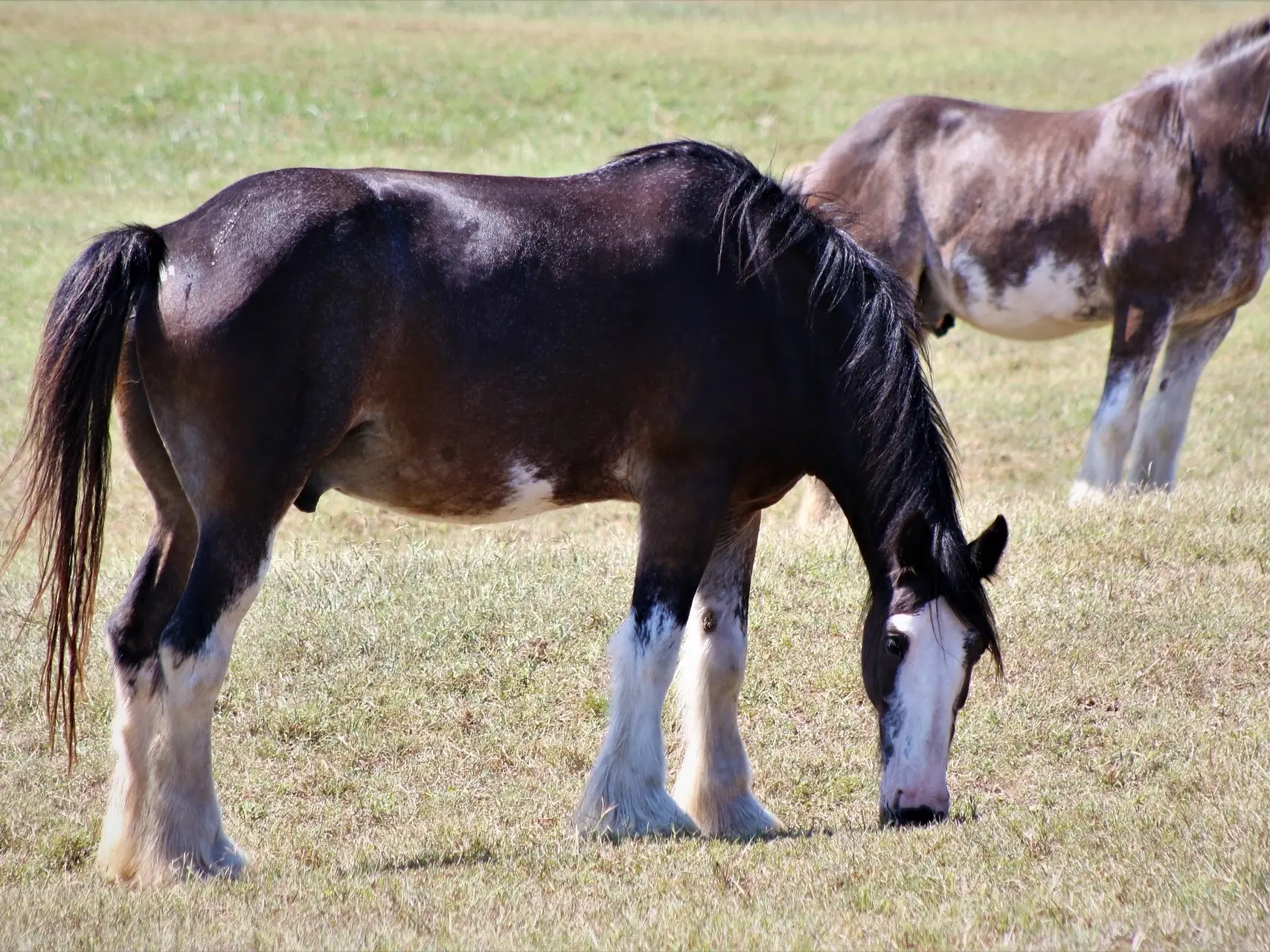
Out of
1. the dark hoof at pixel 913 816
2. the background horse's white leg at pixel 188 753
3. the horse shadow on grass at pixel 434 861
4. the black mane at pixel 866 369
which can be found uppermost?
the black mane at pixel 866 369

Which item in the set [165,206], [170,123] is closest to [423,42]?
[170,123]

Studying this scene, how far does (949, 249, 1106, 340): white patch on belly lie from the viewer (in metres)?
10.1

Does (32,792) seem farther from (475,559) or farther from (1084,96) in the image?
(1084,96)

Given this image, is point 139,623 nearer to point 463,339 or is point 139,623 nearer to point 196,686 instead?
point 196,686

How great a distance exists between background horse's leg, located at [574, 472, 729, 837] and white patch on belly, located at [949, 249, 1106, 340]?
553cm

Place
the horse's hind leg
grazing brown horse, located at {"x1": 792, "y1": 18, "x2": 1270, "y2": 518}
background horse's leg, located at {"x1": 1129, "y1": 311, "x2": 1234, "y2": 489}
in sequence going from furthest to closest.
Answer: background horse's leg, located at {"x1": 1129, "y1": 311, "x2": 1234, "y2": 489} → grazing brown horse, located at {"x1": 792, "y1": 18, "x2": 1270, "y2": 518} → the horse's hind leg

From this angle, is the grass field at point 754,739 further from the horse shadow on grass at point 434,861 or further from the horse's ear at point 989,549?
the horse's ear at point 989,549

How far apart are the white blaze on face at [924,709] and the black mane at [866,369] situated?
0.48ft

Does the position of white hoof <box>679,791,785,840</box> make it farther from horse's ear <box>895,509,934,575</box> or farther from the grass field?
horse's ear <box>895,509,934,575</box>

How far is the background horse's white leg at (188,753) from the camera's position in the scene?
487 cm

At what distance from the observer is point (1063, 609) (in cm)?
751

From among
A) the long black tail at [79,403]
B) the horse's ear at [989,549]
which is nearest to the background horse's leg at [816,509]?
the horse's ear at [989,549]

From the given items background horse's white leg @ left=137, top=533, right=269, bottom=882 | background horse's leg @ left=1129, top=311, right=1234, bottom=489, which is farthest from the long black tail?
background horse's leg @ left=1129, top=311, right=1234, bottom=489

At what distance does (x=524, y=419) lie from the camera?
5.33 meters
